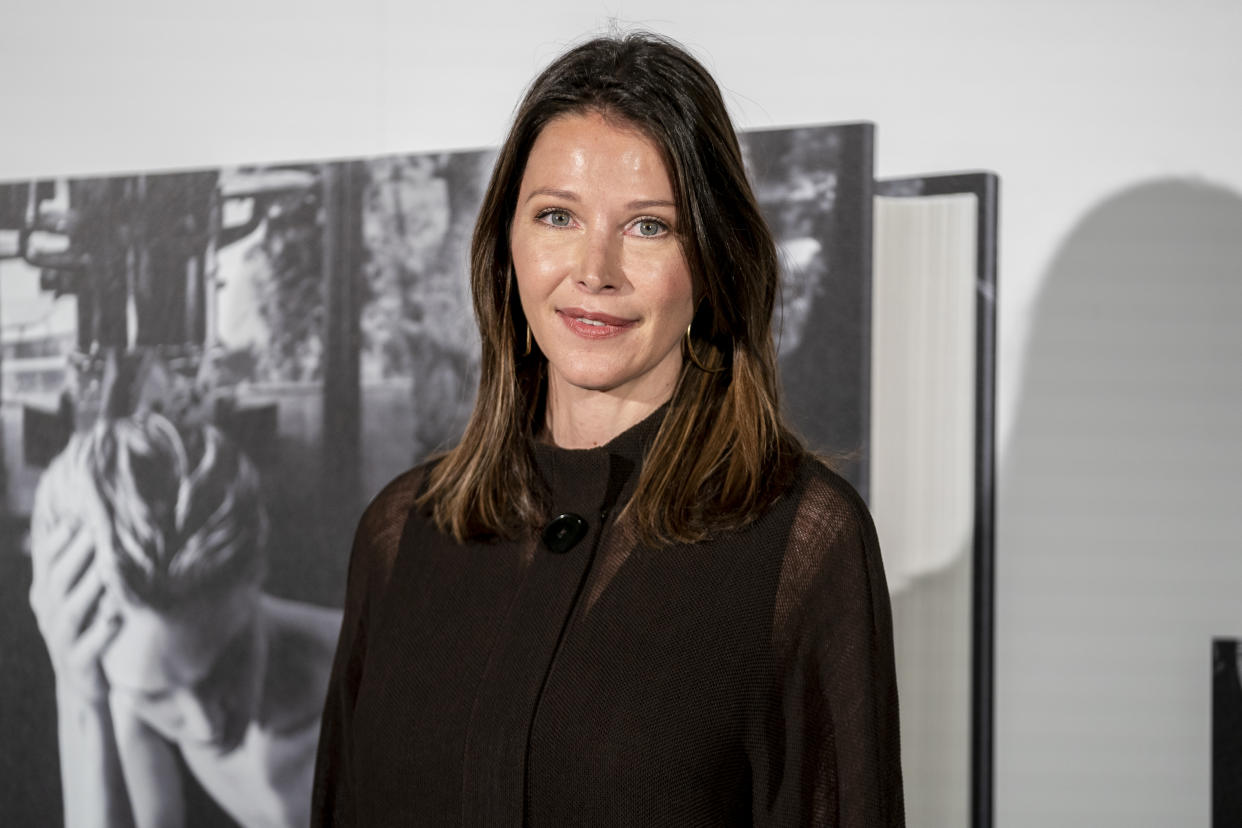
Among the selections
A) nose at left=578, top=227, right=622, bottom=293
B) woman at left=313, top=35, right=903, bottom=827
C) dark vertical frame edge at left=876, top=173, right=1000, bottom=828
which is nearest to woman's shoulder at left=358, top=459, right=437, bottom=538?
woman at left=313, top=35, right=903, bottom=827

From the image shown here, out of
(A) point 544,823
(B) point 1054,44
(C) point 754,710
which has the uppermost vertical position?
(B) point 1054,44

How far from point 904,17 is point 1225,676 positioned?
1223 millimetres

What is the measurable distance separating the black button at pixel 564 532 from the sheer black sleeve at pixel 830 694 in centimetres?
26

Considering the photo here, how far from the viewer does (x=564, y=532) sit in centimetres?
163

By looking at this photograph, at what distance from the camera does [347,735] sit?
1.87m

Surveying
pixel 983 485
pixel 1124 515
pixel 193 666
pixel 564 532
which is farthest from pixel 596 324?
pixel 193 666

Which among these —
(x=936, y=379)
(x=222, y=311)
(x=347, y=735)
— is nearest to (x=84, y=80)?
(x=222, y=311)

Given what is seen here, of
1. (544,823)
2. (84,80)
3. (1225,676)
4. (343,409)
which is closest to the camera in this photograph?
(544,823)

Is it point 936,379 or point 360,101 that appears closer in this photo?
point 936,379

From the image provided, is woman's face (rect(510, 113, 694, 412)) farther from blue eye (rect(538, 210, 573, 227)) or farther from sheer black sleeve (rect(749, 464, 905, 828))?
sheer black sleeve (rect(749, 464, 905, 828))

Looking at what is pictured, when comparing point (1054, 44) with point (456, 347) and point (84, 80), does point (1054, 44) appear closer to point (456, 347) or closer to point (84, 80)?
point (456, 347)

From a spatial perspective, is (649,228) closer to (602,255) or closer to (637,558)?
(602,255)

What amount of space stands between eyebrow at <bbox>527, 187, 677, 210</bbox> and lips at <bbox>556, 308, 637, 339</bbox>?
133mm

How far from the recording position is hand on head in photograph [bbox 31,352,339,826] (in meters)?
2.70
